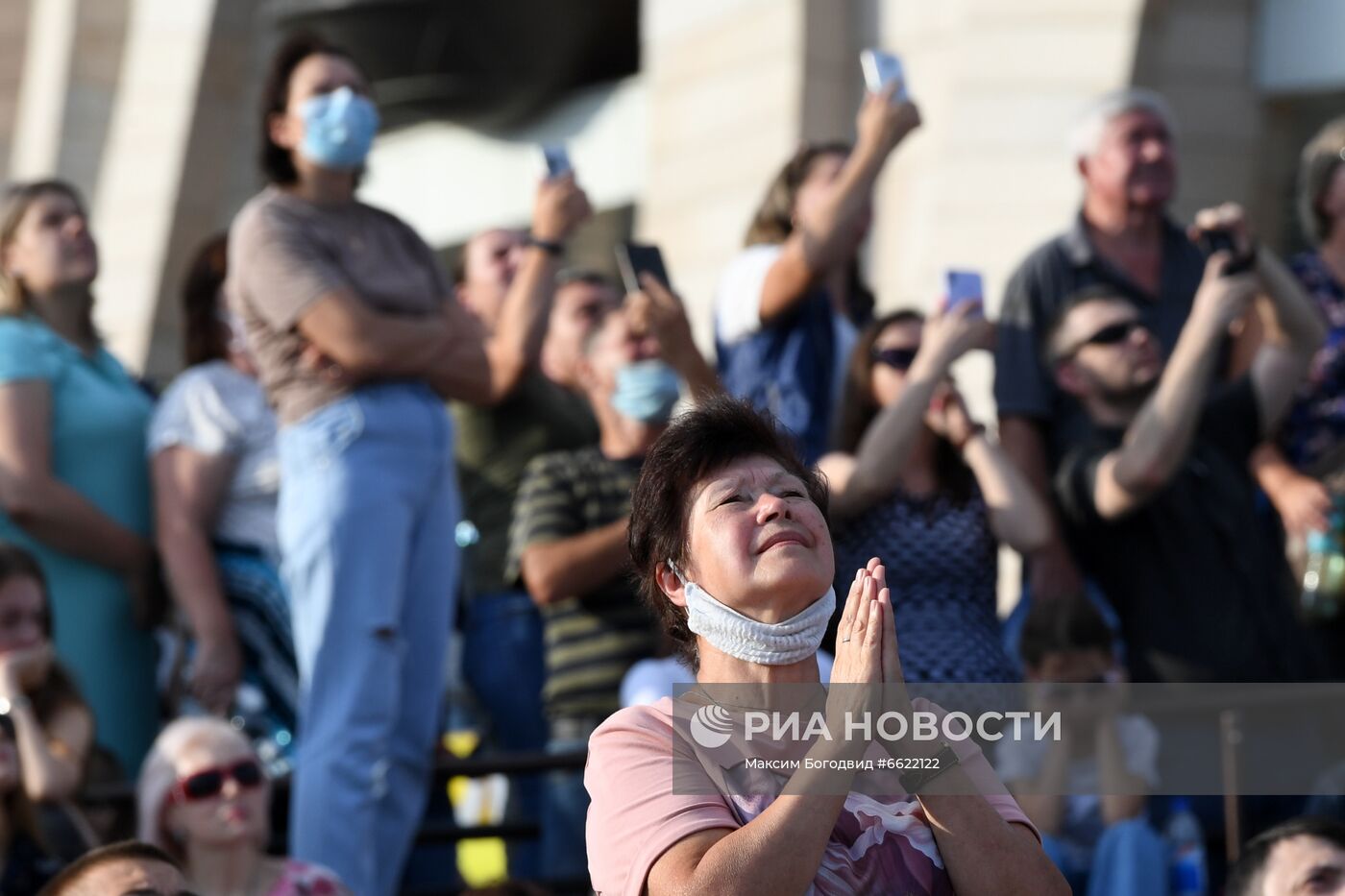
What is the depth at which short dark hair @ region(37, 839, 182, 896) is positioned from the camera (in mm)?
4383

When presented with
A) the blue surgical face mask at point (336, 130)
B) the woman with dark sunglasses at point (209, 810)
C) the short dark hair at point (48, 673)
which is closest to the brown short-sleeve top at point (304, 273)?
the blue surgical face mask at point (336, 130)

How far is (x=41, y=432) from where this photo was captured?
639 centimetres

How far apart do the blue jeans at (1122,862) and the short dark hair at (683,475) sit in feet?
7.44

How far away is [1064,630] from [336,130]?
2.37m

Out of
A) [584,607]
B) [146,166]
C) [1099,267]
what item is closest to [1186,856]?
[584,607]

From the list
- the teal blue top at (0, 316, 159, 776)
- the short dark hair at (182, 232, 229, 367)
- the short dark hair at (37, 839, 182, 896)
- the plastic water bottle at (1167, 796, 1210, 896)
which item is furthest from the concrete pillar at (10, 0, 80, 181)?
the short dark hair at (37, 839, 182, 896)

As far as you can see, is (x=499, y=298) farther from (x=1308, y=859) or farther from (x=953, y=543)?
(x=1308, y=859)

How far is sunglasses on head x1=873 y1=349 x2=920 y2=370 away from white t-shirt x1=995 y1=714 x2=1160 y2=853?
104 cm

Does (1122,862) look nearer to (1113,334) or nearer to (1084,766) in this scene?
(1084,766)

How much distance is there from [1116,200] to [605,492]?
6.11 ft

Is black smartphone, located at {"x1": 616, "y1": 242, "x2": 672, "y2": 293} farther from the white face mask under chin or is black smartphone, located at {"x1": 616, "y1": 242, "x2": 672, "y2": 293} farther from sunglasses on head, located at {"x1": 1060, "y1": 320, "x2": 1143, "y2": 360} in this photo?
the white face mask under chin

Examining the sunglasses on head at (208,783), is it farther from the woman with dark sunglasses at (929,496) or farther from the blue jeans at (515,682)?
the woman with dark sunglasses at (929,496)

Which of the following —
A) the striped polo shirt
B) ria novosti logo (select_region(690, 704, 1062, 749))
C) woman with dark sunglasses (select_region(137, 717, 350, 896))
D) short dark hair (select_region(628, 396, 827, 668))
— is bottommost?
woman with dark sunglasses (select_region(137, 717, 350, 896))

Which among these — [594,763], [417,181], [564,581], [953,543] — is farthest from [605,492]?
[417,181]
